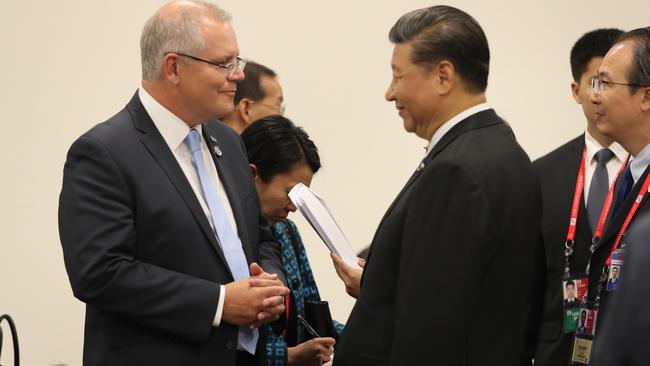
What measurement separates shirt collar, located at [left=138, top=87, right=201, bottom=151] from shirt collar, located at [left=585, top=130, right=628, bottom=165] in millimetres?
1689

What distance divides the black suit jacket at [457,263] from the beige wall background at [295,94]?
7.60ft

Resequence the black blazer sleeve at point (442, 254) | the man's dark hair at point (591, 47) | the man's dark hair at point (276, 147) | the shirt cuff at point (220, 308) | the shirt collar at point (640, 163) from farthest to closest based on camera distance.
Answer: the man's dark hair at point (591, 47) → the man's dark hair at point (276, 147) → the shirt collar at point (640, 163) → the shirt cuff at point (220, 308) → the black blazer sleeve at point (442, 254)

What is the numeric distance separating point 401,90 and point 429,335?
23.6 inches

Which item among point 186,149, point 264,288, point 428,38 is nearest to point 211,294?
point 264,288

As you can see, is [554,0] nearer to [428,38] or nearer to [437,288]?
[428,38]

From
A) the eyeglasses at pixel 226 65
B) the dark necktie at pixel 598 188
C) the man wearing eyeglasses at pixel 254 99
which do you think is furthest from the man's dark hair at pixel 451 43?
the man wearing eyeglasses at pixel 254 99

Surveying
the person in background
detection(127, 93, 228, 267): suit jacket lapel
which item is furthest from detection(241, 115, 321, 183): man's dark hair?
detection(127, 93, 228, 267): suit jacket lapel

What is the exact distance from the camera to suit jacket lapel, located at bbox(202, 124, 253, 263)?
257cm

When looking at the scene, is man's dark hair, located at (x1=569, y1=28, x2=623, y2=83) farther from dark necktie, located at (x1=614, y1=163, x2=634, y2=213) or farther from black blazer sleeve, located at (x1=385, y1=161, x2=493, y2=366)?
black blazer sleeve, located at (x1=385, y1=161, x2=493, y2=366)

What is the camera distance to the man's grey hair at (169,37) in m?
2.52

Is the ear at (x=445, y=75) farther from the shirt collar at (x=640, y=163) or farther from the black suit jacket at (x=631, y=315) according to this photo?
the black suit jacket at (x=631, y=315)

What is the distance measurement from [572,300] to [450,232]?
3.47 ft

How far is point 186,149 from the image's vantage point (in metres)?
2.54

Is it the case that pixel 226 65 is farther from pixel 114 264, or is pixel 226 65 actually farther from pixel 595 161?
pixel 595 161
